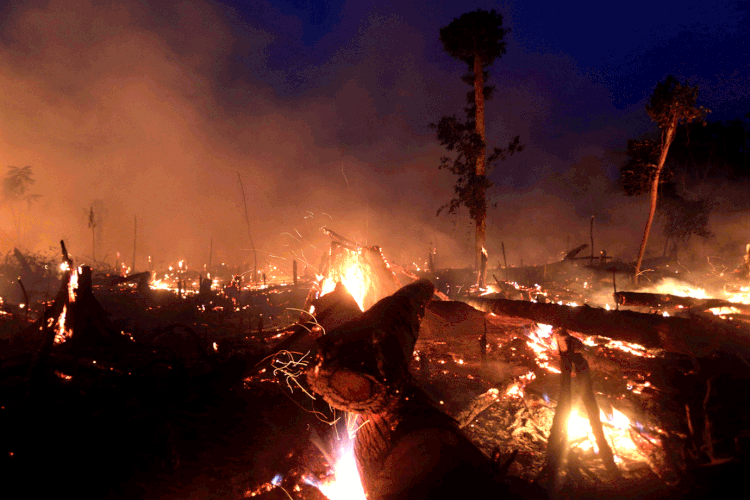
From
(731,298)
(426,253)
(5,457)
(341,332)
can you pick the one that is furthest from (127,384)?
(426,253)

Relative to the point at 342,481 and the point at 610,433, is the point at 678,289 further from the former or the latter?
the point at 342,481

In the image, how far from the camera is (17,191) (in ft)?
144

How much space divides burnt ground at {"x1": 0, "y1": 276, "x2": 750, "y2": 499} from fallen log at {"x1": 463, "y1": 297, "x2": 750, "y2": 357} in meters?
0.72

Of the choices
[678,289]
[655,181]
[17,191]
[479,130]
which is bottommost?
[678,289]

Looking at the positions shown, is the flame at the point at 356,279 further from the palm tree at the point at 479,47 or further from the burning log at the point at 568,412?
the palm tree at the point at 479,47

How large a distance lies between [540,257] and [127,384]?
37108 millimetres

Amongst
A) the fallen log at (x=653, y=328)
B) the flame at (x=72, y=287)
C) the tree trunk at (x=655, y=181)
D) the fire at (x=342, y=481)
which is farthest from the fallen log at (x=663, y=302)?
the flame at (x=72, y=287)

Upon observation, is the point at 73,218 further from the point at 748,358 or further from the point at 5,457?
the point at 748,358

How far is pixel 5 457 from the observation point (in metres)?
3.05

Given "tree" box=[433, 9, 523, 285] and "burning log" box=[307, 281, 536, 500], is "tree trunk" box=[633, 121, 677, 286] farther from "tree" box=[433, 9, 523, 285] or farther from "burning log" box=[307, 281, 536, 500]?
"burning log" box=[307, 281, 536, 500]

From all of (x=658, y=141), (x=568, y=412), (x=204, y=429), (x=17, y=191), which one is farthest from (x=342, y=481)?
(x=17, y=191)

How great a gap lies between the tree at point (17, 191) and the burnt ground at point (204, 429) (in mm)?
56154

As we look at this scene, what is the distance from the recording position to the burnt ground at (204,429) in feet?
11.0

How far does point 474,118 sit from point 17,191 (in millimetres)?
58729
